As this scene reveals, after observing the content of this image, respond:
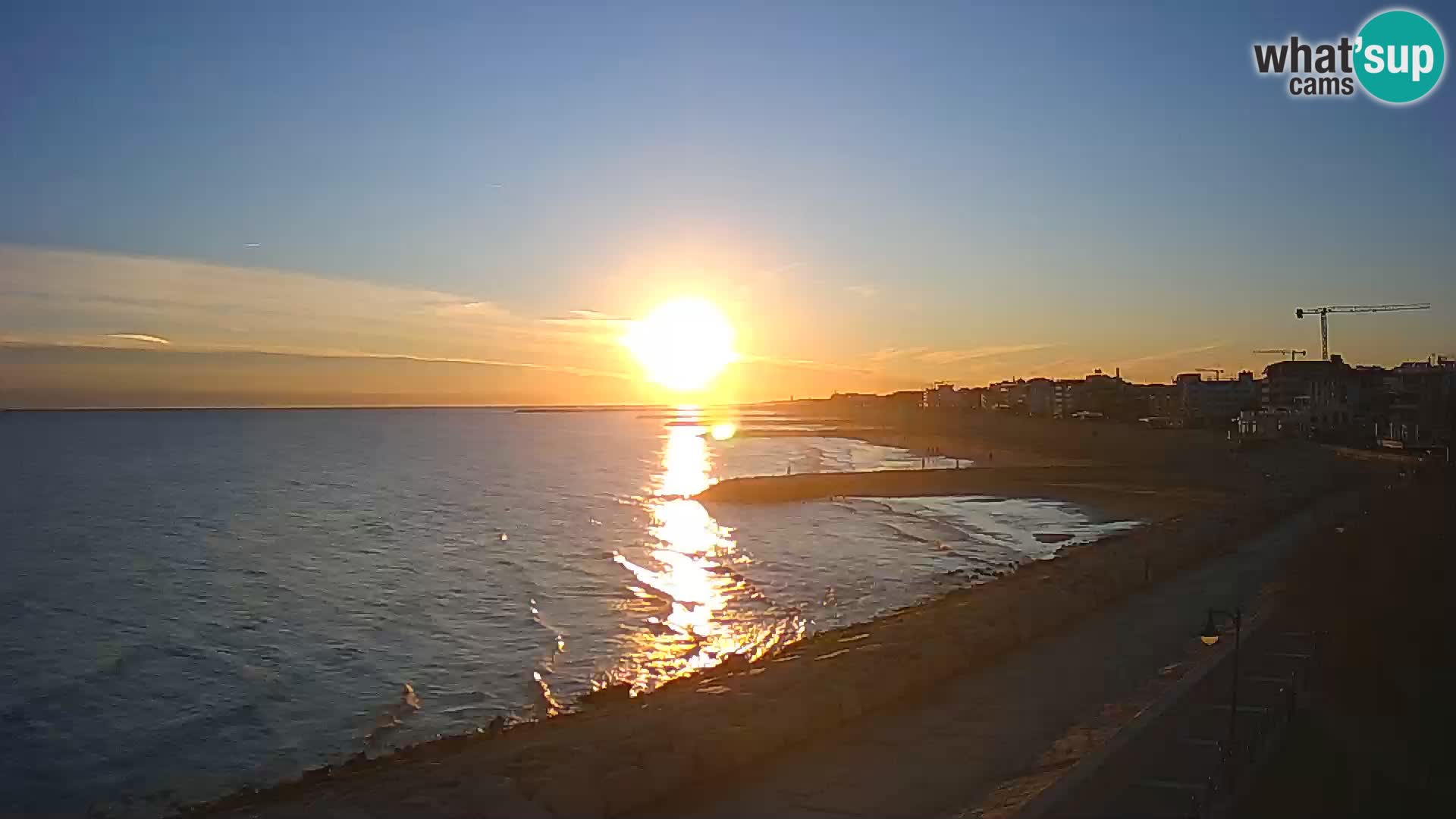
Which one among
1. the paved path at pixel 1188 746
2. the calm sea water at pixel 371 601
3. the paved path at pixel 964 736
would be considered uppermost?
the paved path at pixel 1188 746

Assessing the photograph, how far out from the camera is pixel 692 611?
1008 inches

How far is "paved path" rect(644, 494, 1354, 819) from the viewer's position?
11227 mm

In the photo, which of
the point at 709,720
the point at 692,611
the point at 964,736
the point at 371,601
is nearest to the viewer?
the point at 964,736

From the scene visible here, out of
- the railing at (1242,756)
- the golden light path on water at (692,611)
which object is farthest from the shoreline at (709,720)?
the railing at (1242,756)

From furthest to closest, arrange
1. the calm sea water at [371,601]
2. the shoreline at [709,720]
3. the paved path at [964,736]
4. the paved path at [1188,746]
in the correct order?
the calm sea water at [371,601]
the shoreline at [709,720]
the paved path at [964,736]
the paved path at [1188,746]

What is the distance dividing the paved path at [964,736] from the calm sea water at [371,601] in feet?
19.5

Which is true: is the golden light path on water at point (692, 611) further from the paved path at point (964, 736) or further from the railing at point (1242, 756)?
the railing at point (1242, 756)

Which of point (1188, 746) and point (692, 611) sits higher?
point (1188, 746)

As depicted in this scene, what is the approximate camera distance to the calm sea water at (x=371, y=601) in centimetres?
1644

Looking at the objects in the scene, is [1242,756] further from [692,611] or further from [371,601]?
[371,601]

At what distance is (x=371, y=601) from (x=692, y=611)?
8.83 meters

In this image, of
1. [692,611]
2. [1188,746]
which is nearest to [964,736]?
[1188,746]

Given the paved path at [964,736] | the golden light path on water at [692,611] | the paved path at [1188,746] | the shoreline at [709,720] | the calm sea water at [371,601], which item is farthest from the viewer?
the golden light path on water at [692,611]

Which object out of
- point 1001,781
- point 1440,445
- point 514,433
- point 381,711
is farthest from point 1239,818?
point 514,433
